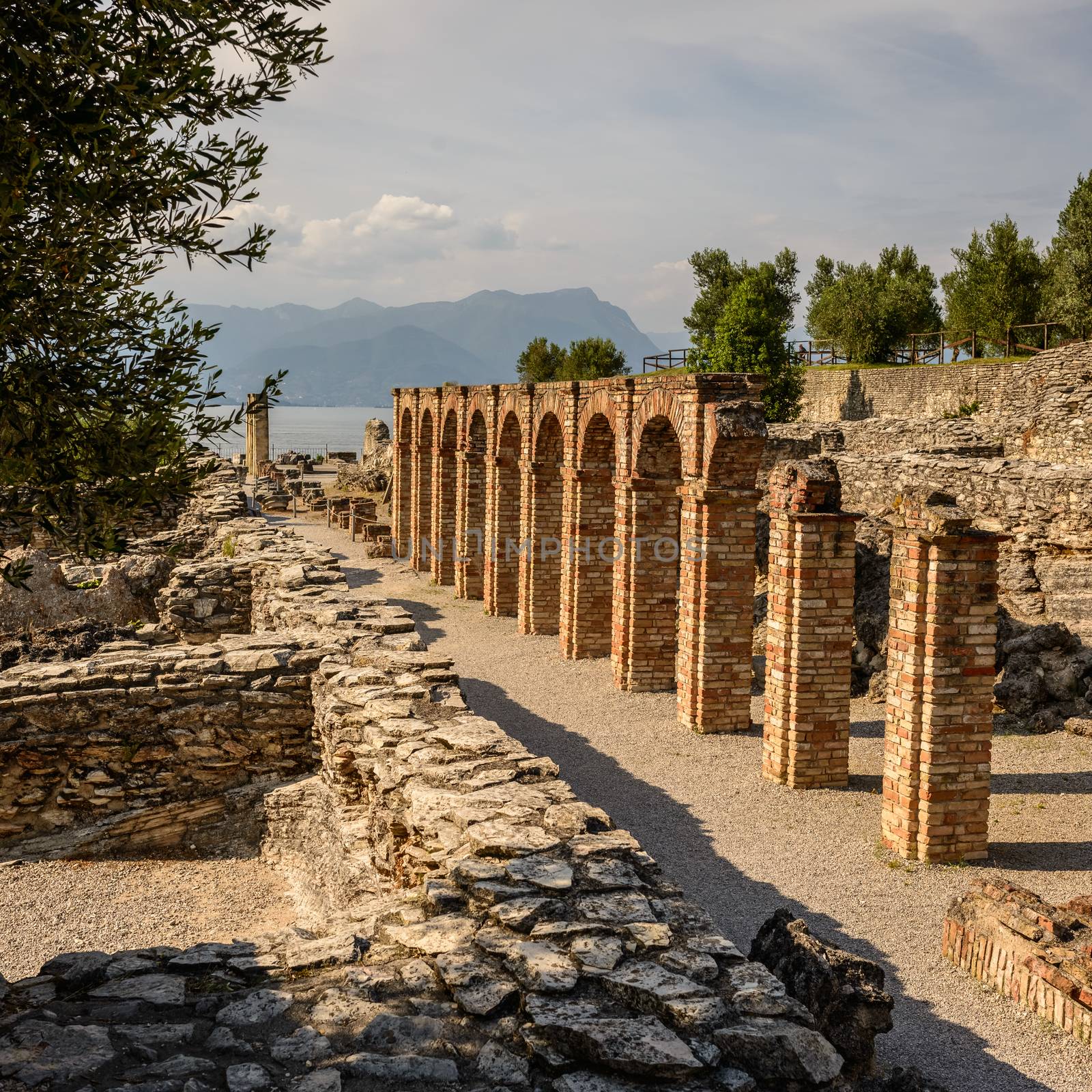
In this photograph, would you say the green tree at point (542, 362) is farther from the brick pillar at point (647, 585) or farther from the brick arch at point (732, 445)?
the brick arch at point (732, 445)

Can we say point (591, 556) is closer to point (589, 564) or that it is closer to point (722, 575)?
point (589, 564)

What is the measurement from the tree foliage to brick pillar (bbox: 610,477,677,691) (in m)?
48.3

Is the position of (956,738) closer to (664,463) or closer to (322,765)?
(322,765)

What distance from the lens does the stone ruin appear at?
354cm

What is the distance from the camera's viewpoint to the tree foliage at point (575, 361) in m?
65.4

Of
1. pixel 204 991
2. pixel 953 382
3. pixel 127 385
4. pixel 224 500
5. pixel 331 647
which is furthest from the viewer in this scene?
pixel 953 382

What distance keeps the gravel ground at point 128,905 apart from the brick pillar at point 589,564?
27.9 ft

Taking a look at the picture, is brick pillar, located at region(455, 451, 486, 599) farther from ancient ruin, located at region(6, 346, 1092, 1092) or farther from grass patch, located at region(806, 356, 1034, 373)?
grass patch, located at region(806, 356, 1034, 373)

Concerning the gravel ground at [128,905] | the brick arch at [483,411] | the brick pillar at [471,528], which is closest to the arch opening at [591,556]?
the brick arch at [483,411]

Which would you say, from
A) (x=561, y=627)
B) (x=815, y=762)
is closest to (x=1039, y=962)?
(x=815, y=762)

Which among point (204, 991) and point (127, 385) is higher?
point (127, 385)

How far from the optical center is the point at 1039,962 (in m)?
5.86

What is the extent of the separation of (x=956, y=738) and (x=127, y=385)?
22.5 feet

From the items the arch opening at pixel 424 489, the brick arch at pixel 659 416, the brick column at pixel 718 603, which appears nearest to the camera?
the brick column at pixel 718 603
